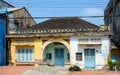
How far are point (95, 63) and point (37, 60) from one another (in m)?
6.00

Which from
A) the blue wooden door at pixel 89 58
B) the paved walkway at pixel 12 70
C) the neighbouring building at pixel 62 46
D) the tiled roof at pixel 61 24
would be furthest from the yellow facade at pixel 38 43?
the tiled roof at pixel 61 24

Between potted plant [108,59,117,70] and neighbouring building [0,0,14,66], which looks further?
neighbouring building [0,0,14,66]

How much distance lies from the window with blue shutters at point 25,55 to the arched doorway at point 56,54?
158 centimetres

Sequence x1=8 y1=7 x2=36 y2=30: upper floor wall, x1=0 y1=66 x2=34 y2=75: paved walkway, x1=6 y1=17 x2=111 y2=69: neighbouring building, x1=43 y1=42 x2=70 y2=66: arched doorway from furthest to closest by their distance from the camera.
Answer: x1=8 y1=7 x2=36 y2=30: upper floor wall → x1=43 y1=42 x2=70 y2=66: arched doorway → x1=6 y1=17 x2=111 y2=69: neighbouring building → x1=0 y1=66 x2=34 y2=75: paved walkway

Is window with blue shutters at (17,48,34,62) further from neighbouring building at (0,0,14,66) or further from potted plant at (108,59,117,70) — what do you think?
potted plant at (108,59,117,70)

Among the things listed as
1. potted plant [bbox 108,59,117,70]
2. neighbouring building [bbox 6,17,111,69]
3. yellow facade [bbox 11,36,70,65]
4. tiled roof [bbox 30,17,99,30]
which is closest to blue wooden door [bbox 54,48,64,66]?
neighbouring building [bbox 6,17,111,69]

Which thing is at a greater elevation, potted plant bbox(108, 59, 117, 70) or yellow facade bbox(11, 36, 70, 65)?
yellow facade bbox(11, 36, 70, 65)

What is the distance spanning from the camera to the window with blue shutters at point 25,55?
2794 centimetres

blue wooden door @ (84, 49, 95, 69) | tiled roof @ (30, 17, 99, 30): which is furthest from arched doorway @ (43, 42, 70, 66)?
tiled roof @ (30, 17, 99, 30)

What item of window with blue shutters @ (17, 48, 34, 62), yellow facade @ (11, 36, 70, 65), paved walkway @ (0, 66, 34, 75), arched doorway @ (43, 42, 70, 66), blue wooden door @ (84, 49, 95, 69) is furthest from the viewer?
arched doorway @ (43, 42, 70, 66)

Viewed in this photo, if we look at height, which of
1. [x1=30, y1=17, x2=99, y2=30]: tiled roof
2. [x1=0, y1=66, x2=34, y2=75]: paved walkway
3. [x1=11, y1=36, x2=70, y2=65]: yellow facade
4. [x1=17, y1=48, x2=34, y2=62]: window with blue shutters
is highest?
[x1=30, y1=17, x2=99, y2=30]: tiled roof

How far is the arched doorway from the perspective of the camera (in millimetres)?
28656

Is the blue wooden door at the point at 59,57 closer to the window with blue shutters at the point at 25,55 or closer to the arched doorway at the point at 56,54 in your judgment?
the arched doorway at the point at 56,54

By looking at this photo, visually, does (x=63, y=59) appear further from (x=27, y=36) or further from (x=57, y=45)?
(x=27, y=36)
